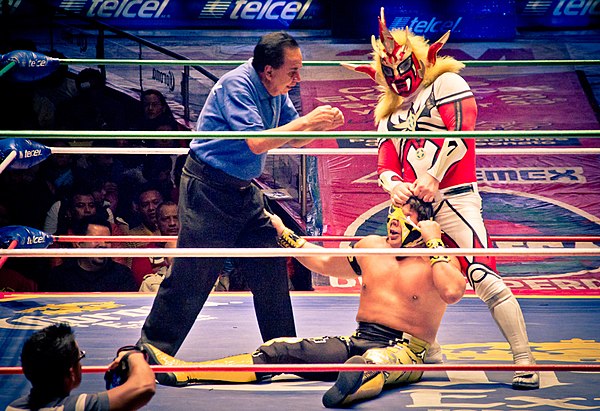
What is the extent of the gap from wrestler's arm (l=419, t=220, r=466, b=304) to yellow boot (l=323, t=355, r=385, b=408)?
13.3 inches

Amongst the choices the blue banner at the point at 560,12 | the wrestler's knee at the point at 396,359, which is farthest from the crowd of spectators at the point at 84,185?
the blue banner at the point at 560,12

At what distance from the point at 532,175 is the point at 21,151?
4516 mm

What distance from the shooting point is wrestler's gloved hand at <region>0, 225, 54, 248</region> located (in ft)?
8.02

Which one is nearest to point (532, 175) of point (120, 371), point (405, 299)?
point (405, 299)

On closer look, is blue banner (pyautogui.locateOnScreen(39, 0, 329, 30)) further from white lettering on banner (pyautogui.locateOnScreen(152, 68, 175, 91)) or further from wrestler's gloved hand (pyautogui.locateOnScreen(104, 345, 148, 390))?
wrestler's gloved hand (pyautogui.locateOnScreen(104, 345, 148, 390))

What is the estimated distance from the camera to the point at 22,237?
Answer: 2561 mm

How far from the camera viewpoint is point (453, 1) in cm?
756

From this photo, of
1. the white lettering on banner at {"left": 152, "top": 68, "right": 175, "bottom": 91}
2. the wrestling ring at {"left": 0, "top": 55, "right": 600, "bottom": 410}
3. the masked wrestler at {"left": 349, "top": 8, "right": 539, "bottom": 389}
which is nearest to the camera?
the wrestling ring at {"left": 0, "top": 55, "right": 600, "bottom": 410}

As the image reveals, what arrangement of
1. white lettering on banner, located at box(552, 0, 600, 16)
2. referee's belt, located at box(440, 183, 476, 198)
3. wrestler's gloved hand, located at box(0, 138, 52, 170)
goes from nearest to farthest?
wrestler's gloved hand, located at box(0, 138, 52, 170)
referee's belt, located at box(440, 183, 476, 198)
white lettering on banner, located at box(552, 0, 600, 16)

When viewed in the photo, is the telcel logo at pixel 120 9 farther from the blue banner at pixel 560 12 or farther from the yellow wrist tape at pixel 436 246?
the yellow wrist tape at pixel 436 246

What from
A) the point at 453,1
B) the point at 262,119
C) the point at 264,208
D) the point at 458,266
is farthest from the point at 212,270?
the point at 453,1

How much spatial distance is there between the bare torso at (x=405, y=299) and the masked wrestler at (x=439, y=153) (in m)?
0.13

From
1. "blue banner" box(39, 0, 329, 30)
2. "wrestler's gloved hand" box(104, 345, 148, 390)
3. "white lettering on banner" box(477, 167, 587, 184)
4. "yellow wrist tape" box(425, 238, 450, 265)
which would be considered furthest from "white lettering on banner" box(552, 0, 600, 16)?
"wrestler's gloved hand" box(104, 345, 148, 390)

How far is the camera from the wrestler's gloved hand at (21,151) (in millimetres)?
2336
